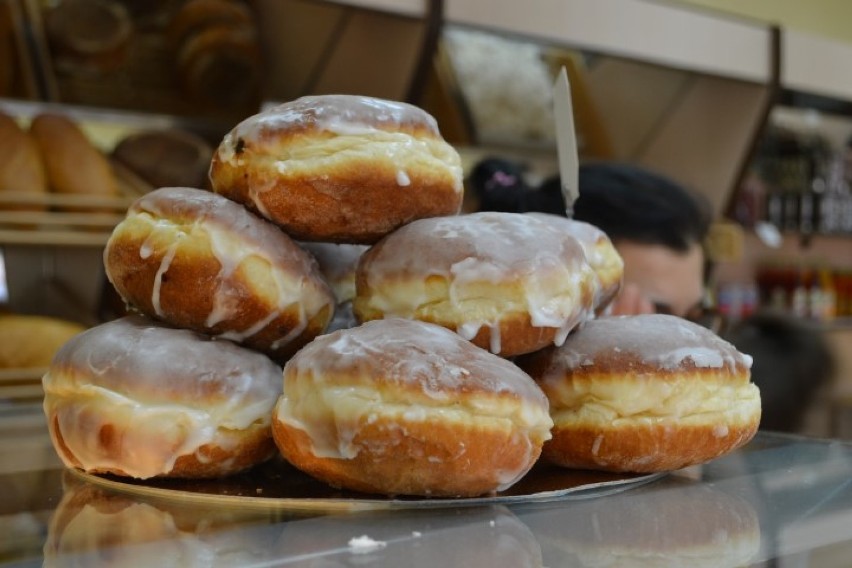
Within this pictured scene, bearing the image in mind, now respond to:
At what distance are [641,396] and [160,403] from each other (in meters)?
0.38

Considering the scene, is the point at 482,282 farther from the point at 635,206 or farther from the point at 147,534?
the point at 635,206

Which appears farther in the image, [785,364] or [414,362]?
[785,364]

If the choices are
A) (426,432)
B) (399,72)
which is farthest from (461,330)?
(399,72)

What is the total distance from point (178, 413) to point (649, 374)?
37 centimetres

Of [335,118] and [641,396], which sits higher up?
[335,118]

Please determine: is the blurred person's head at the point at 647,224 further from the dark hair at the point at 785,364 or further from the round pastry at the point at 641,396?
the round pastry at the point at 641,396

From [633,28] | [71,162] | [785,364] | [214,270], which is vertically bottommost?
[785,364]

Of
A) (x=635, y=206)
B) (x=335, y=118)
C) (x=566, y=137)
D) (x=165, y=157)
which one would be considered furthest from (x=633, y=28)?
(x=335, y=118)

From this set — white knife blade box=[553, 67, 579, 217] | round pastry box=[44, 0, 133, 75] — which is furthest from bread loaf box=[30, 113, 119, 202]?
white knife blade box=[553, 67, 579, 217]

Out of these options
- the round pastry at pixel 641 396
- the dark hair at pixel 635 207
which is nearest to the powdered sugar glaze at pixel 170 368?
the round pastry at pixel 641 396

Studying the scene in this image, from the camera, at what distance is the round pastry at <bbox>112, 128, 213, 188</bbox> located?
2150 millimetres

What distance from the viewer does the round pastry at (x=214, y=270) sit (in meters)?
0.75

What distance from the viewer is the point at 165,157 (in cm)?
219

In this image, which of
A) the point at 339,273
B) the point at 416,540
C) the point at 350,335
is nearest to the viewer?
the point at 416,540
